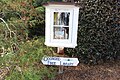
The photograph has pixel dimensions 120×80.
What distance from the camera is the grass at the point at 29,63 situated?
2723 millimetres

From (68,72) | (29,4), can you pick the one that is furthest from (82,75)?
(29,4)

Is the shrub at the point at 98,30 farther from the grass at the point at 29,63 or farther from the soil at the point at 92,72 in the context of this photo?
the grass at the point at 29,63

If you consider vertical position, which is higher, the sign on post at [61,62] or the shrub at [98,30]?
the shrub at [98,30]

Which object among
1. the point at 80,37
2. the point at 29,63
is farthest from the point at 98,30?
the point at 29,63

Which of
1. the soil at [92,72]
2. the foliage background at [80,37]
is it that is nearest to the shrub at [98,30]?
the foliage background at [80,37]

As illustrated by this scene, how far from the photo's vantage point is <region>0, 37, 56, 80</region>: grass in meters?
2.72

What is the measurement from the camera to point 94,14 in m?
3.26

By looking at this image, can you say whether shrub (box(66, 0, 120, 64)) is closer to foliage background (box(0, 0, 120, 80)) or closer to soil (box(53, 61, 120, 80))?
foliage background (box(0, 0, 120, 80))

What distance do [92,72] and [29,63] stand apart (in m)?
Result: 0.85

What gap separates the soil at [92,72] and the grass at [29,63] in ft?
0.65

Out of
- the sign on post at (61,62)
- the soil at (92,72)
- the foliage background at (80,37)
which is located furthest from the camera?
the soil at (92,72)

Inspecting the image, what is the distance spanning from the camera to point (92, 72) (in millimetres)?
3305

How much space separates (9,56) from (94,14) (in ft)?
3.99

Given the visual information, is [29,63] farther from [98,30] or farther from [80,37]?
[98,30]
